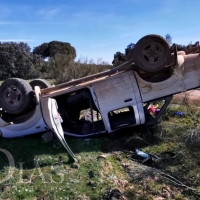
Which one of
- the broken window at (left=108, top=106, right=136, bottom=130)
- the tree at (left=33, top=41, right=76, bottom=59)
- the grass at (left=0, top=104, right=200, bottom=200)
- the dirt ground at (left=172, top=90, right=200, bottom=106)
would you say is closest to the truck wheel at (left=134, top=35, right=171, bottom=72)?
the dirt ground at (left=172, top=90, right=200, bottom=106)

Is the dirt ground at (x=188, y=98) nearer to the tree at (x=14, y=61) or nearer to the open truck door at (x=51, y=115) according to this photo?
the open truck door at (x=51, y=115)

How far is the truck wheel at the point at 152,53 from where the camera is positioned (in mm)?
5895

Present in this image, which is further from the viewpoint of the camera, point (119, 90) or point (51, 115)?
point (119, 90)

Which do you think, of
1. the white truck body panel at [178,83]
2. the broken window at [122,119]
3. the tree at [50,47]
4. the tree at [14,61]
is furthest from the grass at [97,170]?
the tree at [50,47]

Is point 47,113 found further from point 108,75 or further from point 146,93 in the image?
point 146,93

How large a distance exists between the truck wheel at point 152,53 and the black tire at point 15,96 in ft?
7.94

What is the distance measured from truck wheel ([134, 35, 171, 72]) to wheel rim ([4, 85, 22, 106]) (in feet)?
8.69

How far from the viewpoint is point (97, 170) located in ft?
16.6

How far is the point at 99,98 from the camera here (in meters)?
6.25

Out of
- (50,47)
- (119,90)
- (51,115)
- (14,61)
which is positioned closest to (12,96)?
(51,115)

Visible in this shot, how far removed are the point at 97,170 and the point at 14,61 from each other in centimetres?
3296

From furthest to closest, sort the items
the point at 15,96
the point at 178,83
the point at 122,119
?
the point at 122,119 < the point at 15,96 < the point at 178,83

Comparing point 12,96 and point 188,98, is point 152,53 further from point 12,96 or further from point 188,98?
point 12,96

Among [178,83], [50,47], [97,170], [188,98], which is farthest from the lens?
[50,47]
